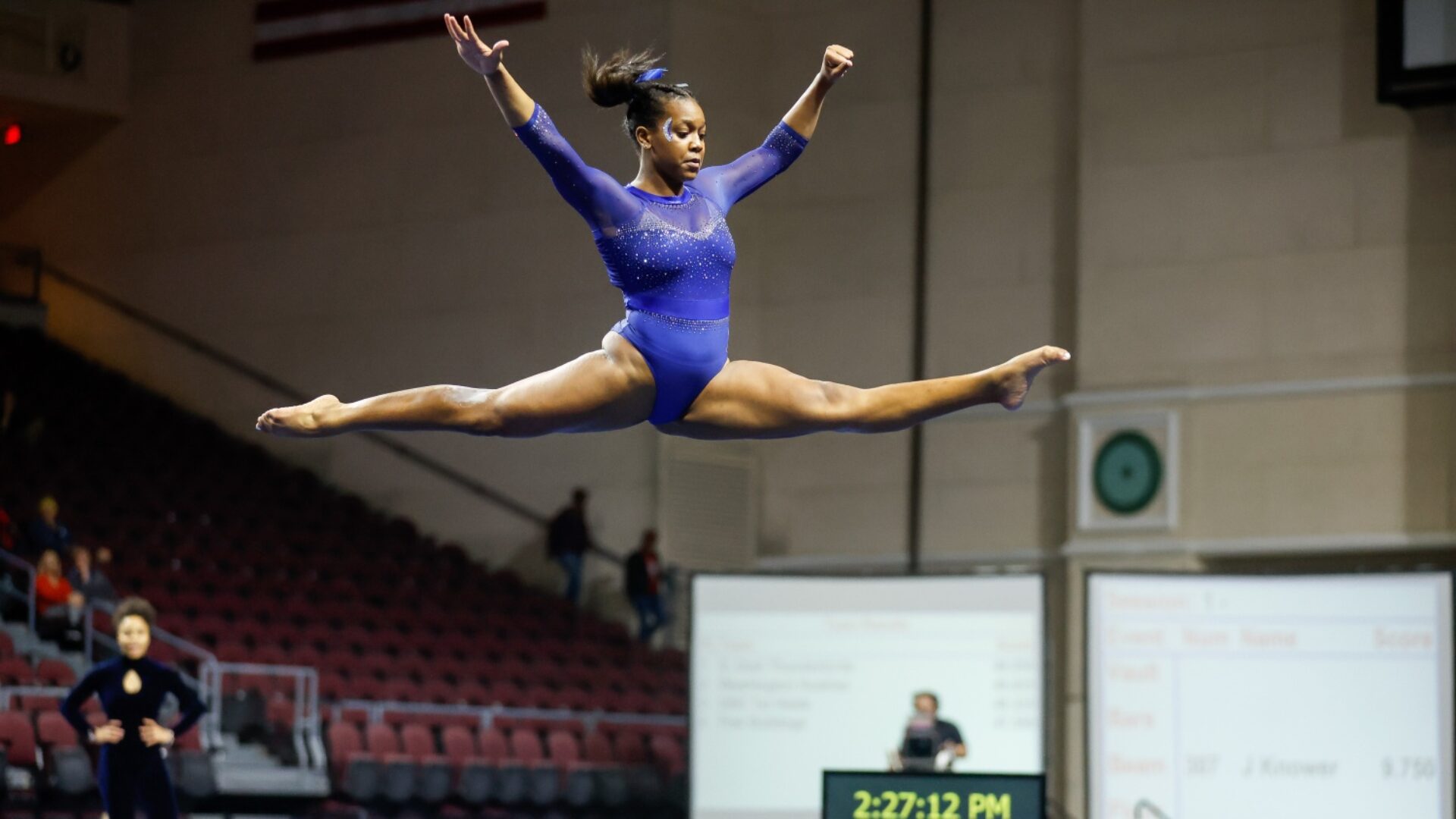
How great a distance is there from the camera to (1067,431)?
13.6 meters

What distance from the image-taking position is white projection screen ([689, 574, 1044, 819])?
36.2ft

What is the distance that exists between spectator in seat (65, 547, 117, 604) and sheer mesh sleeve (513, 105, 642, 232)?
732 centimetres

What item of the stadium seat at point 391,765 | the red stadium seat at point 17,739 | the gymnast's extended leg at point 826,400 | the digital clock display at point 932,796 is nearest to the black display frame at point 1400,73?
the digital clock display at point 932,796

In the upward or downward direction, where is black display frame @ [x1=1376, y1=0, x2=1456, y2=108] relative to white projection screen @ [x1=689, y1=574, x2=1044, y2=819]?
upward

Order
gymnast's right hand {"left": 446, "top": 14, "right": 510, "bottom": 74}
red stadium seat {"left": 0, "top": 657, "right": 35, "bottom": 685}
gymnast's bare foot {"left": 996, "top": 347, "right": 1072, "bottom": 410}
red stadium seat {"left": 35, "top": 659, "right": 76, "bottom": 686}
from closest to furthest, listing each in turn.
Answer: gymnast's right hand {"left": 446, "top": 14, "right": 510, "bottom": 74}, gymnast's bare foot {"left": 996, "top": 347, "right": 1072, "bottom": 410}, red stadium seat {"left": 0, "top": 657, "right": 35, "bottom": 685}, red stadium seat {"left": 35, "top": 659, "right": 76, "bottom": 686}

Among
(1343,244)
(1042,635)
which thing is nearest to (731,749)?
(1042,635)

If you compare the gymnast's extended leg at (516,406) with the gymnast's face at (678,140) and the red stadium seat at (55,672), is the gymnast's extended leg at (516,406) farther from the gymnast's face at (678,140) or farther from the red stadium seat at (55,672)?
the red stadium seat at (55,672)

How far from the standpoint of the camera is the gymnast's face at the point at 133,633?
719 cm

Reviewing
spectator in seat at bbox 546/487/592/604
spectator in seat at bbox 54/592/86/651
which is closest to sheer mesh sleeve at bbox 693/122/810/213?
spectator in seat at bbox 54/592/86/651

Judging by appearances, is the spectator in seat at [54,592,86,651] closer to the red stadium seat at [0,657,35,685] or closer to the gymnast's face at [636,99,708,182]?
the red stadium seat at [0,657,35,685]

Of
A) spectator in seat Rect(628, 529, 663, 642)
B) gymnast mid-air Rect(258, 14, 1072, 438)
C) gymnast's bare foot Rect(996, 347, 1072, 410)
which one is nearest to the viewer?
gymnast mid-air Rect(258, 14, 1072, 438)

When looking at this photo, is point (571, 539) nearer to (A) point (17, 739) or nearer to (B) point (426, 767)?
(B) point (426, 767)

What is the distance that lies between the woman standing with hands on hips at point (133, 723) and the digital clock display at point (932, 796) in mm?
2491

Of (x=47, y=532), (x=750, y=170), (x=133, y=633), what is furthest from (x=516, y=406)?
(x=47, y=532)
